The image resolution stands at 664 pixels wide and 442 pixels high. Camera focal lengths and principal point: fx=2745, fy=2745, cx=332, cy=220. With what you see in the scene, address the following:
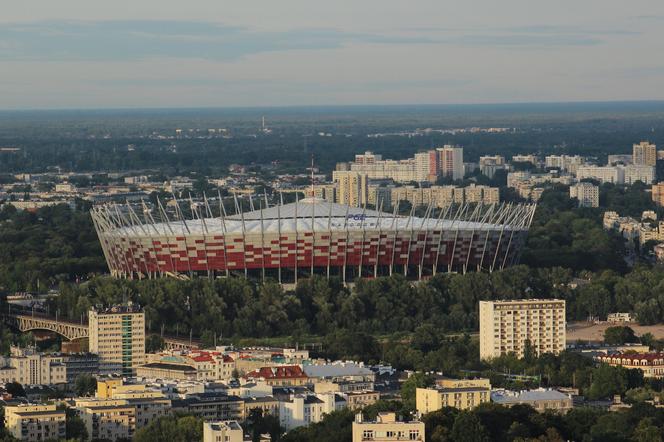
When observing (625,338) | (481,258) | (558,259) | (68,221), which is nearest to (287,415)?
(625,338)

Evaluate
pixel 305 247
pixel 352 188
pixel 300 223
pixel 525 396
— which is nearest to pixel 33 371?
pixel 525 396

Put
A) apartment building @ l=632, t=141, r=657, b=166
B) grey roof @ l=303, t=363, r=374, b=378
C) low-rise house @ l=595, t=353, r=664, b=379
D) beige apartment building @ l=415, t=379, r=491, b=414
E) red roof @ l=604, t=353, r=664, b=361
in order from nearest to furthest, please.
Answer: beige apartment building @ l=415, t=379, r=491, b=414
grey roof @ l=303, t=363, r=374, b=378
low-rise house @ l=595, t=353, r=664, b=379
red roof @ l=604, t=353, r=664, b=361
apartment building @ l=632, t=141, r=657, b=166

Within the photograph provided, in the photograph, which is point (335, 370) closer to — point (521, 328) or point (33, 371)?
point (33, 371)

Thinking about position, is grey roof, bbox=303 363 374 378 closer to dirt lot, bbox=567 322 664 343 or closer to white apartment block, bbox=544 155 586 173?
dirt lot, bbox=567 322 664 343

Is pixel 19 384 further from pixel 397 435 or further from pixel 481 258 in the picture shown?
pixel 481 258

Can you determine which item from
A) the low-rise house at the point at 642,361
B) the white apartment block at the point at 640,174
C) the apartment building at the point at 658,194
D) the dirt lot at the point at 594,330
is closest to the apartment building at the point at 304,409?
the low-rise house at the point at 642,361

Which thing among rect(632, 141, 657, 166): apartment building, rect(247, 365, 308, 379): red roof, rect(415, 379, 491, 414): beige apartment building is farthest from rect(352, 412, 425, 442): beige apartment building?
rect(632, 141, 657, 166): apartment building
